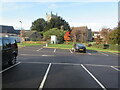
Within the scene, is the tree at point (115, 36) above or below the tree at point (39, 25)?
below

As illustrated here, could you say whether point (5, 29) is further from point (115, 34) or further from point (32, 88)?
point (32, 88)

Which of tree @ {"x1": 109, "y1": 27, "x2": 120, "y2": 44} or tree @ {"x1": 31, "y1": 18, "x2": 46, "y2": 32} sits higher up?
tree @ {"x1": 31, "y1": 18, "x2": 46, "y2": 32}

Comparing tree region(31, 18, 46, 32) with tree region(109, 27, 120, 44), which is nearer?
tree region(109, 27, 120, 44)

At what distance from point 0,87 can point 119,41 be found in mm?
34442

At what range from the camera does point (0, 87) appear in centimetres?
467

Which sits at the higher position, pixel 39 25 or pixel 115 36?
pixel 39 25

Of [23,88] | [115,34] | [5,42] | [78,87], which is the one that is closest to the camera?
[23,88]

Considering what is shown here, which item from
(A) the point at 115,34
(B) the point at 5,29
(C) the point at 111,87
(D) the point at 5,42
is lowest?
(C) the point at 111,87

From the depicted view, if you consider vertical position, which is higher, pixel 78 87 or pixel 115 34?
pixel 115 34

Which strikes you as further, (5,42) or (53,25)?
(53,25)

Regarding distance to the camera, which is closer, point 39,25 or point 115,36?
point 115,36

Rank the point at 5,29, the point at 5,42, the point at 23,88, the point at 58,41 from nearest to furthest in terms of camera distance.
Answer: the point at 23,88, the point at 5,42, the point at 58,41, the point at 5,29

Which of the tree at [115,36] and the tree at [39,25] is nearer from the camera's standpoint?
the tree at [115,36]

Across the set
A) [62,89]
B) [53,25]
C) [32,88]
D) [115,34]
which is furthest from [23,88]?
[53,25]
